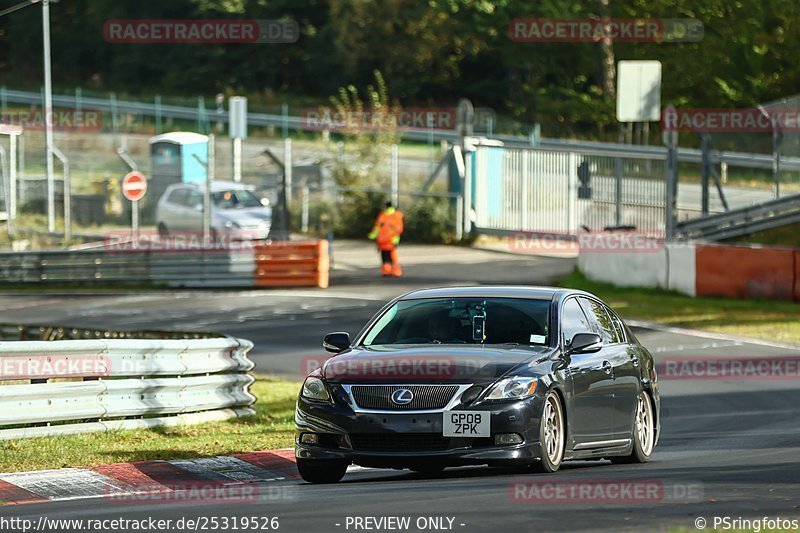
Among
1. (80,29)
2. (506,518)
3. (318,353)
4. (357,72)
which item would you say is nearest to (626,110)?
(318,353)

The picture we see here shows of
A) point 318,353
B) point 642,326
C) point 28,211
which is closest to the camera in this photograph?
point 318,353

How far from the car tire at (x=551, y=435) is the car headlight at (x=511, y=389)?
193 mm

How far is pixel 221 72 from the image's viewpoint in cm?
7712

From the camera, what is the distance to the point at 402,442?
10273 mm

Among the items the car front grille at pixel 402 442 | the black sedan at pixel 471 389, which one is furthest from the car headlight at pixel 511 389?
the car front grille at pixel 402 442

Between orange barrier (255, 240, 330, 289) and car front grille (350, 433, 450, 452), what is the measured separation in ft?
70.2

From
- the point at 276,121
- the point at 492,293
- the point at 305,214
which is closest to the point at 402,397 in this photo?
the point at 492,293

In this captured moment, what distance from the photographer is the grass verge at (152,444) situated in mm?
11609

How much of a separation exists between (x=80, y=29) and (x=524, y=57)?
29252 millimetres

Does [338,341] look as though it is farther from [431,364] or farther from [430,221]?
[430,221]

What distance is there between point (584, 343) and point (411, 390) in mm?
1495

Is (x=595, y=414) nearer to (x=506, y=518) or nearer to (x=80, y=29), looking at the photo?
(x=506, y=518)

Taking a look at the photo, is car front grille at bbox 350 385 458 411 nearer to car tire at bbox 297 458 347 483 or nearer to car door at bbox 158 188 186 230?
car tire at bbox 297 458 347 483

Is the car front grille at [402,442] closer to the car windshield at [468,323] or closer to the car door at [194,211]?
the car windshield at [468,323]
